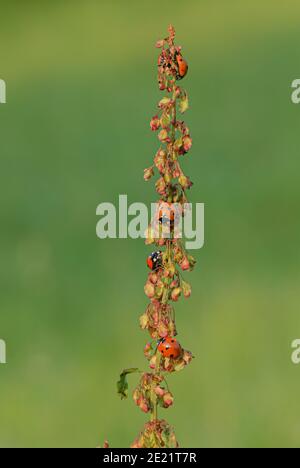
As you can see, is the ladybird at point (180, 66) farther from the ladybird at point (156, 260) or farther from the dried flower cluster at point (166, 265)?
the ladybird at point (156, 260)

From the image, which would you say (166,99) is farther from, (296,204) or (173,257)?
(296,204)

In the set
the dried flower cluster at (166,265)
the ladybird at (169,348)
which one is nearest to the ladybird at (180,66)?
the dried flower cluster at (166,265)

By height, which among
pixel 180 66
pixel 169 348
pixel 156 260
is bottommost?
pixel 169 348

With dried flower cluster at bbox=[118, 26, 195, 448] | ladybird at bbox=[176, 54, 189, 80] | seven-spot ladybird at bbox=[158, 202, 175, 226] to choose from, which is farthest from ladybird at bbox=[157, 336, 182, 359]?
ladybird at bbox=[176, 54, 189, 80]

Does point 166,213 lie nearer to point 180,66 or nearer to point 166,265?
point 166,265

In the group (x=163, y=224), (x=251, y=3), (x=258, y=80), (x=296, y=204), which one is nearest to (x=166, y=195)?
(x=163, y=224)

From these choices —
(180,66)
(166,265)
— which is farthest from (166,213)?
(180,66)

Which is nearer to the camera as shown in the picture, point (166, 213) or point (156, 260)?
point (166, 213)
